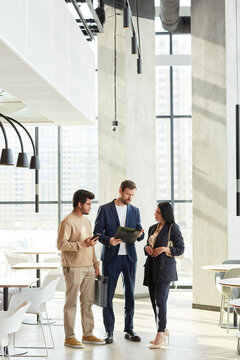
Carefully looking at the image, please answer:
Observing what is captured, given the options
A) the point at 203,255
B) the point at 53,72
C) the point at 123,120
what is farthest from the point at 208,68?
the point at 53,72

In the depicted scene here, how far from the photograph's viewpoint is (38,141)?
13320 mm

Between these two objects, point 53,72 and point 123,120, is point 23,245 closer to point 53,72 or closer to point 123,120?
point 123,120

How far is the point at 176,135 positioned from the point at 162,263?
6558 millimetres

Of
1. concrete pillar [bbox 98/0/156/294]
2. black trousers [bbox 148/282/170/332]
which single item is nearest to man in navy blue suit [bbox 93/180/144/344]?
black trousers [bbox 148/282/170/332]

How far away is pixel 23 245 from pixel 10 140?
235cm

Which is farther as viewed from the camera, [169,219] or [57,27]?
[169,219]

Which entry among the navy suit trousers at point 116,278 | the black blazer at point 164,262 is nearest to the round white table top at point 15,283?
the navy suit trousers at point 116,278

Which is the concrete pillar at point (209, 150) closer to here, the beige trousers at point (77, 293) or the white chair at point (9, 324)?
the beige trousers at point (77, 293)

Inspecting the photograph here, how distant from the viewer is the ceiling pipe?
1076 cm

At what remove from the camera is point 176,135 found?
1311 cm

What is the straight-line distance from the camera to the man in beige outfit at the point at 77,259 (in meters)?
6.84

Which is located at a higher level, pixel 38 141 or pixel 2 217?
pixel 38 141

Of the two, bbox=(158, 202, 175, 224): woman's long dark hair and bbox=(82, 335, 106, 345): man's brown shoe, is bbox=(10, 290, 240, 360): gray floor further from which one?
bbox=(158, 202, 175, 224): woman's long dark hair

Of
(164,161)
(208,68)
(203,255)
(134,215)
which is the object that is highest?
(208,68)
